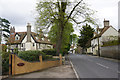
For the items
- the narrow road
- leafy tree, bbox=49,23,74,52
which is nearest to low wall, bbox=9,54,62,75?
the narrow road

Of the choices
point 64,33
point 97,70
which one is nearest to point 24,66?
point 97,70

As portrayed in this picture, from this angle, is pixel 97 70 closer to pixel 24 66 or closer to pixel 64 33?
pixel 24 66

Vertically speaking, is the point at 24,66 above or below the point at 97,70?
above

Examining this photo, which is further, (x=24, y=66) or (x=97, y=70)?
(x=97, y=70)

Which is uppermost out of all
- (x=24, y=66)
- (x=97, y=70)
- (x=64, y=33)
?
(x=64, y=33)

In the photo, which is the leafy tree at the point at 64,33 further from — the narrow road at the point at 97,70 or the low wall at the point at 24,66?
the low wall at the point at 24,66

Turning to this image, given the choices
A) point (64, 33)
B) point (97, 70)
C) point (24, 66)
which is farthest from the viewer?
point (64, 33)

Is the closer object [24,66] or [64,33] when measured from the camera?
[24,66]

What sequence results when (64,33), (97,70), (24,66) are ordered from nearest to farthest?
(24,66)
(97,70)
(64,33)

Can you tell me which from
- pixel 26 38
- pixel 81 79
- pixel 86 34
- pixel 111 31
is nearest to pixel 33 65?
pixel 81 79

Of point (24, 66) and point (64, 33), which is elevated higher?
point (64, 33)

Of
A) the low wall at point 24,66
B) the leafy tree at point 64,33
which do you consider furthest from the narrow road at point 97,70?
the leafy tree at point 64,33

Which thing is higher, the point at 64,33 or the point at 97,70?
the point at 64,33

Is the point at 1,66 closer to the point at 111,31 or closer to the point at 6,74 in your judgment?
the point at 6,74
